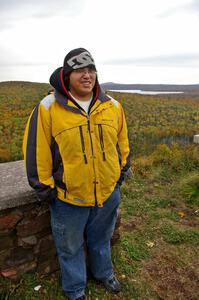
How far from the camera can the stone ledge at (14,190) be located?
244cm

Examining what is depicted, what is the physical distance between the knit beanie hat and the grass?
→ 2.03 meters

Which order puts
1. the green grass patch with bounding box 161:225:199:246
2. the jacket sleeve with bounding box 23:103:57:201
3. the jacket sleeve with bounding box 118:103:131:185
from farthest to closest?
the green grass patch with bounding box 161:225:199:246 → the jacket sleeve with bounding box 118:103:131:185 → the jacket sleeve with bounding box 23:103:57:201

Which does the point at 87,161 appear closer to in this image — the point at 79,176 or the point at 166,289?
the point at 79,176

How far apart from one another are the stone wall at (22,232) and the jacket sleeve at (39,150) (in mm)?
377

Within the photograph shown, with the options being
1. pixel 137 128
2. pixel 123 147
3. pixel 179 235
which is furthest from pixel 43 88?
pixel 123 147

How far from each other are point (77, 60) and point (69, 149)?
2.27ft

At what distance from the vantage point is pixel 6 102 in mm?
23750

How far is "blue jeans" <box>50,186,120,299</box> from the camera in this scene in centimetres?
235

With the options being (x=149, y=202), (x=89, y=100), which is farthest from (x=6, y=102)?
(x=89, y=100)

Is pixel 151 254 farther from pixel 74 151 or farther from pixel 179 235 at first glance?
pixel 74 151

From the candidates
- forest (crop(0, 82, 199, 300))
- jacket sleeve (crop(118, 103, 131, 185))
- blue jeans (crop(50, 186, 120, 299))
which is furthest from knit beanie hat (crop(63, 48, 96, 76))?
forest (crop(0, 82, 199, 300))

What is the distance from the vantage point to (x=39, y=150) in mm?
2156

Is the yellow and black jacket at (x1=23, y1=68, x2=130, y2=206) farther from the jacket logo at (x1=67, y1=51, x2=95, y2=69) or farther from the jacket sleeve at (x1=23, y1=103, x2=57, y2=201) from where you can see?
the jacket logo at (x1=67, y1=51, x2=95, y2=69)

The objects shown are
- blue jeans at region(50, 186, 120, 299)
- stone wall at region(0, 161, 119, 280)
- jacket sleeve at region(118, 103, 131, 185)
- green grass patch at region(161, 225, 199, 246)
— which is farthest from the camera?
green grass patch at region(161, 225, 199, 246)
